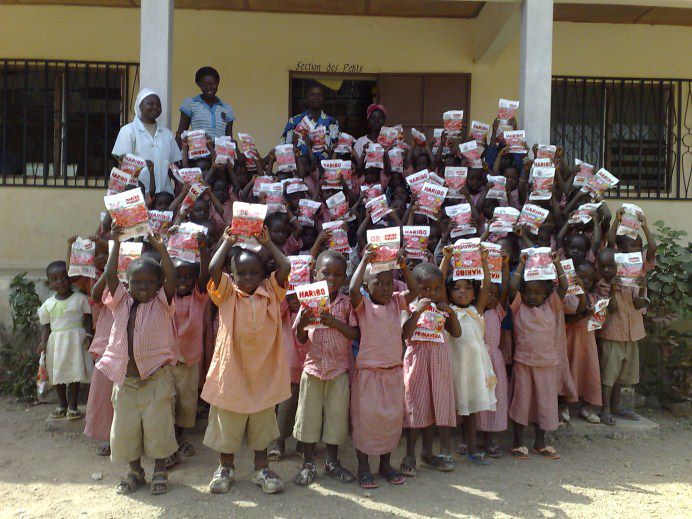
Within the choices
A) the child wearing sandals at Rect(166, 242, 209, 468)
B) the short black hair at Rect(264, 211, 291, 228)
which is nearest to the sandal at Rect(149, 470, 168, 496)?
the child wearing sandals at Rect(166, 242, 209, 468)

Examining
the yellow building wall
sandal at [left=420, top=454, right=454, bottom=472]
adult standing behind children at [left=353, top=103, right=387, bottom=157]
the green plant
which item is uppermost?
the yellow building wall

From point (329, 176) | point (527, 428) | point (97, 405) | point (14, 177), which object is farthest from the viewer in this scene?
point (14, 177)

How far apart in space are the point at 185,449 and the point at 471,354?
1.88 m

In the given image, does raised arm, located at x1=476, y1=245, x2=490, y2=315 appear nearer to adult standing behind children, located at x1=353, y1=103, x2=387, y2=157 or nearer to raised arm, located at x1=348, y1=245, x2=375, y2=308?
raised arm, located at x1=348, y1=245, x2=375, y2=308

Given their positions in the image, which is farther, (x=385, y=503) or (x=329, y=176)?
(x=329, y=176)

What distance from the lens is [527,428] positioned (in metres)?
4.71

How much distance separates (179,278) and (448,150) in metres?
2.79

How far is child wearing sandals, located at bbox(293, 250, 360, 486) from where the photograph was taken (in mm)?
3693

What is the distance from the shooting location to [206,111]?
5809mm

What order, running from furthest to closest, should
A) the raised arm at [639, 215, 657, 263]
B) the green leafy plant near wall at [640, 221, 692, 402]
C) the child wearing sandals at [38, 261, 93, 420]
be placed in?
the green leafy plant near wall at [640, 221, 692, 402] < the raised arm at [639, 215, 657, 263] < the child wearing sandals at [38, 261, 93, 420]

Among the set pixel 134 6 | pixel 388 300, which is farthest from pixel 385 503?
pixel 134 6

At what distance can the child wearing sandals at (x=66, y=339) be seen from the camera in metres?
4.60

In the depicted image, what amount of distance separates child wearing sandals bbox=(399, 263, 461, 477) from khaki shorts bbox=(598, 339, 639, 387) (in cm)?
157

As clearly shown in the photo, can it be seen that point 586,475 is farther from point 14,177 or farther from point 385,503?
point 14,177
